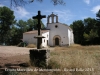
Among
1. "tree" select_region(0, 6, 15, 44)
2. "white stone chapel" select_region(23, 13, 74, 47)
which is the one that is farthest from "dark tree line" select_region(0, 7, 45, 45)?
"white stone chapel" select_region(23, 13, 74, 47)

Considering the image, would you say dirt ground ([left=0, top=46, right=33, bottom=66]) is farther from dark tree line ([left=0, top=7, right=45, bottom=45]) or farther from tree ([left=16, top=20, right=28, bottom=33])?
tree ([left=16, top=20, right=28, bottom=33])

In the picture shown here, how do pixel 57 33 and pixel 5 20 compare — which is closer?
pixel 57 33

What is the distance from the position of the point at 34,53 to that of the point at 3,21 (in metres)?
39.8

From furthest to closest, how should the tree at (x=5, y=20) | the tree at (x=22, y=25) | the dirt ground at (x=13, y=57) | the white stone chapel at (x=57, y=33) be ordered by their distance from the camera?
1. the tree at (x=22, y=25)
2. the tree at (x=5, y=20)
3. the white stone chapel at (x=57, y=33)
4. the dirt ground at (x=13, y=57)

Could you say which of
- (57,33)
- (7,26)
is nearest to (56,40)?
(57,33)

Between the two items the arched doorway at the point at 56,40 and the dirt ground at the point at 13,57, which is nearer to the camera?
the dirt ground at the point at 13,57

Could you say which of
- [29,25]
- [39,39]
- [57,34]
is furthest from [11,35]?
[39,39]

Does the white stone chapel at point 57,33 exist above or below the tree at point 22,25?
below

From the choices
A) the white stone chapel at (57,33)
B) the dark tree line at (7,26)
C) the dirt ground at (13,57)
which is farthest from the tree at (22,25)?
the dirt ground at (13,57)

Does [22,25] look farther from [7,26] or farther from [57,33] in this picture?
[57,33]

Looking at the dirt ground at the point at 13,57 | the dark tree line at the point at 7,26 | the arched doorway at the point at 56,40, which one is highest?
the dark tree line at the point at 7,26

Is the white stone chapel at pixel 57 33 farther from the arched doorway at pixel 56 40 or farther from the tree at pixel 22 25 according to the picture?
the tree at pixel 22 25

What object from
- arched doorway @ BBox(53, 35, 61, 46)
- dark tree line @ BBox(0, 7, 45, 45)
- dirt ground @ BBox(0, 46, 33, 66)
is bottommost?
dirt ground @ BBox(0, 46, 33, 66)

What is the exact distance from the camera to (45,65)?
5887mm
